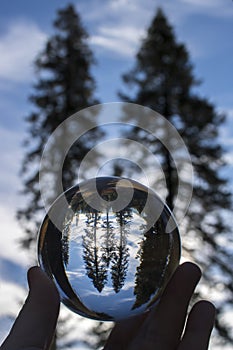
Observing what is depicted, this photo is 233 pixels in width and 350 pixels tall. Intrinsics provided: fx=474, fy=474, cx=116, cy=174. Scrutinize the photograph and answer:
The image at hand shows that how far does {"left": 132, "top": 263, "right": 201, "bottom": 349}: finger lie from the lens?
5.78 ft

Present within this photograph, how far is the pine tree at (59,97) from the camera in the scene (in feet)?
38.6

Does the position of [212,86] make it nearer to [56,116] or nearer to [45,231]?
[56,116]

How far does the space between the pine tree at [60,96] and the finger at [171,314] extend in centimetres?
970

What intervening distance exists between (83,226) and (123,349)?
529mm

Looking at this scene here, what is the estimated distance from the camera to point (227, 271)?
1117cm

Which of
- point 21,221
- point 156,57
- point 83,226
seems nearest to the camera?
point 83,226

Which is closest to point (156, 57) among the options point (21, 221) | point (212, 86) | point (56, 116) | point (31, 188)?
point (212, 86)

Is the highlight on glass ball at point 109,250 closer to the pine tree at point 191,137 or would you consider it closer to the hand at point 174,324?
the hand at point 174,324

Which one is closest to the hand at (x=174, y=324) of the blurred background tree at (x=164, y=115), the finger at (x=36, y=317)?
the finger at (x=36, y=317)

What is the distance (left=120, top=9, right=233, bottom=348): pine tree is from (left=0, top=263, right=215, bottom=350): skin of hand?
8.44 m

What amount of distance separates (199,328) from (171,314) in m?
0.14

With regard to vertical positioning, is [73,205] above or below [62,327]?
below

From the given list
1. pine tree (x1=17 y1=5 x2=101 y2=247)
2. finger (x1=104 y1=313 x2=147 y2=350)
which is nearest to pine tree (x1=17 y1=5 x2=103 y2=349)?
pine tree (x1=17 y1=5 x2=101 y2=247)

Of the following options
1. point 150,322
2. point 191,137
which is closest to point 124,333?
point 150,322
